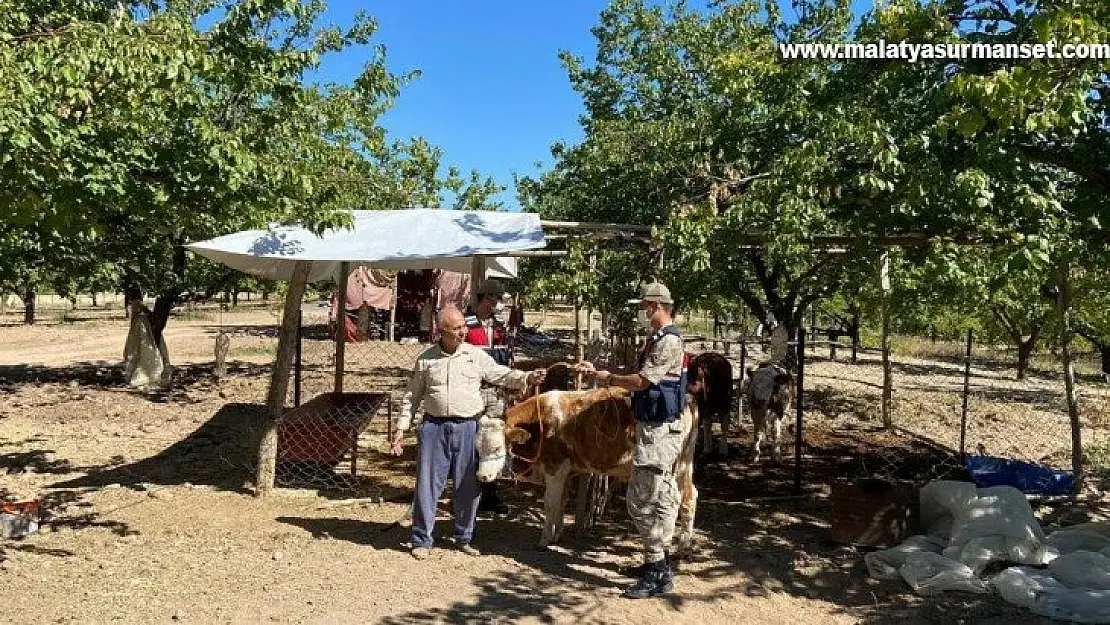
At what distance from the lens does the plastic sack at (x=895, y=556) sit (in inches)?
229

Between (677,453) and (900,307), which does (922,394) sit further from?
(677,453)

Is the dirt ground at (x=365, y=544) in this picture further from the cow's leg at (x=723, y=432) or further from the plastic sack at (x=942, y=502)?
the plastic sack at (x=942, y=502)

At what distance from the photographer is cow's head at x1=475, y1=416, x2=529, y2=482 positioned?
231 inches

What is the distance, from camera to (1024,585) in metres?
5.29

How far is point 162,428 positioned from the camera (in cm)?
1077

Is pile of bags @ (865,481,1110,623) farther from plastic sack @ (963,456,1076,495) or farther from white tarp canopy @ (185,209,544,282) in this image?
white tarp canopy @ (185,209,544,282)

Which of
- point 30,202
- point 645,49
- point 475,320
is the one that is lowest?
point 475,320

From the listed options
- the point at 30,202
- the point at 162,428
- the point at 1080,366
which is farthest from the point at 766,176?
the point at 1080,366

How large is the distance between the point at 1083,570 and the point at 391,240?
20.0 feet

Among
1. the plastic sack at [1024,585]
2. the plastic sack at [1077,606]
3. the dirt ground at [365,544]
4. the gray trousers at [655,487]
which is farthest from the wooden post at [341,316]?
the plastic sack at [1077,606]

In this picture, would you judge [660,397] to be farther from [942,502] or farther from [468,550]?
[942,502]

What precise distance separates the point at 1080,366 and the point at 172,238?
28.6 m

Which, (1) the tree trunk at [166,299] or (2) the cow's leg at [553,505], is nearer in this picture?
(2) the cow's leg at [553,505]

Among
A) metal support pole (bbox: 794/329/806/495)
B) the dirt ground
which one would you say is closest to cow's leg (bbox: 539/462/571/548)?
the dirt ground
